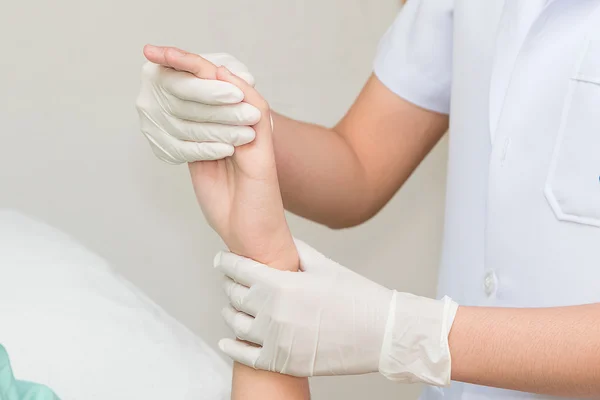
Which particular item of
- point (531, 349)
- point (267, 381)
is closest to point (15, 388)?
point (267, 381)

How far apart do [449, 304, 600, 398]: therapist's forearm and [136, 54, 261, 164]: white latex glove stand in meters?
0.34

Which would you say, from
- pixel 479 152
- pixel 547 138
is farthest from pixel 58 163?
pixel 547 138

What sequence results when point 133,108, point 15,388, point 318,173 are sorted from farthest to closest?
point 133,108
point 318,173
point 15,388

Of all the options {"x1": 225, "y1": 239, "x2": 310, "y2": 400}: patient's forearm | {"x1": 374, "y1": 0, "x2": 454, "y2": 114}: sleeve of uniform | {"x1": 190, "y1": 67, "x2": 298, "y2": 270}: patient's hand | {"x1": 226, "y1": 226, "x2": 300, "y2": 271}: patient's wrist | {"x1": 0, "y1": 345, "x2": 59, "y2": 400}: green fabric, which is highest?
{"x1": 374, "y1": 0, "x2": 454, "y2": 114}: sleeve of uniform

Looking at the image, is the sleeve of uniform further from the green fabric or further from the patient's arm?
the green fabric

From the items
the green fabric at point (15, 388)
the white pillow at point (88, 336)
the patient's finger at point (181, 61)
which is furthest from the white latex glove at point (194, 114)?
the green fabric at point (15, 388)

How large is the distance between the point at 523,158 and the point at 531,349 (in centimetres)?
26

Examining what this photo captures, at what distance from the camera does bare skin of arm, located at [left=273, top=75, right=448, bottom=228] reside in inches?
47.9

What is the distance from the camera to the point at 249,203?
0.92 meters

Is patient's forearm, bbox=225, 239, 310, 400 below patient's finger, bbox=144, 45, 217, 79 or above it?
below

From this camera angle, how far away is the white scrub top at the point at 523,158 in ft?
2.92

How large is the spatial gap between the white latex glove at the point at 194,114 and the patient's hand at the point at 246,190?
20 mm

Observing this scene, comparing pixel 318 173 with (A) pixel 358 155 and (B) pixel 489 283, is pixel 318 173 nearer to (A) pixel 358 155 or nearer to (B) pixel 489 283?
(A) pixel 358 155

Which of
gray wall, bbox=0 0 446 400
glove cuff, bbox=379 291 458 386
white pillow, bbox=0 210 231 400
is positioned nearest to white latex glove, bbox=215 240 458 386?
glove cuff, bbox=379 291 458 386
